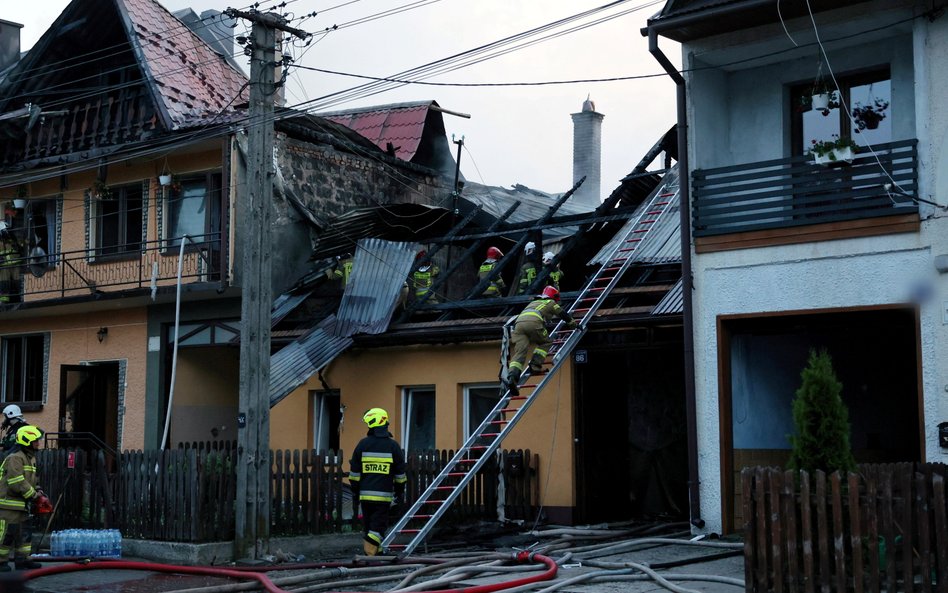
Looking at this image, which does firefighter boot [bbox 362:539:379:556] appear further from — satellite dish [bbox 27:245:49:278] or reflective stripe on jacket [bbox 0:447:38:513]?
satellite dish [bbox 27:245:49:278]

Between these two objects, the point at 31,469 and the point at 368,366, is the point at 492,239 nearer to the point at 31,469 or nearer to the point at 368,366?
the point at 368,366

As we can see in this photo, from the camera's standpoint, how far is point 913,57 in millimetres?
13508

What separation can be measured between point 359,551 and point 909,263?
7.15m

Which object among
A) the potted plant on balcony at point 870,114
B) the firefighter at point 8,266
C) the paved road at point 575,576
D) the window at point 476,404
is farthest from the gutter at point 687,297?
the firefighter at point 8,266

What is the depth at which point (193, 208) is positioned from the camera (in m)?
22.0

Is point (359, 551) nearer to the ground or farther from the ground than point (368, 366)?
nearer to the ground

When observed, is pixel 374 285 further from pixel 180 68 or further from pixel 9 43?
pixel 9 43

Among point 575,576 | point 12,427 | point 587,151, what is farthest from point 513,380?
point 587,151

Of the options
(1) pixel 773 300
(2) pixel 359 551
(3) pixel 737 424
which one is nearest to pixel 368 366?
(2) pixel 359 551

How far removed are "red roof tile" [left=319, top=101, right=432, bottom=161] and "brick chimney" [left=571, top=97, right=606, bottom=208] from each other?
14.8 ft

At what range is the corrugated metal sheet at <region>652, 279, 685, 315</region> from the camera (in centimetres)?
1495

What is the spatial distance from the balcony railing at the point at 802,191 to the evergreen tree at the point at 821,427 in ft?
10.8

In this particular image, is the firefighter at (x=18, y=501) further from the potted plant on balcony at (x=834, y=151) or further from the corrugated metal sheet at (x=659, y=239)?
the potted plant on balcony at (x=834, y=151)

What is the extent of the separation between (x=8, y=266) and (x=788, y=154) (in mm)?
16616
